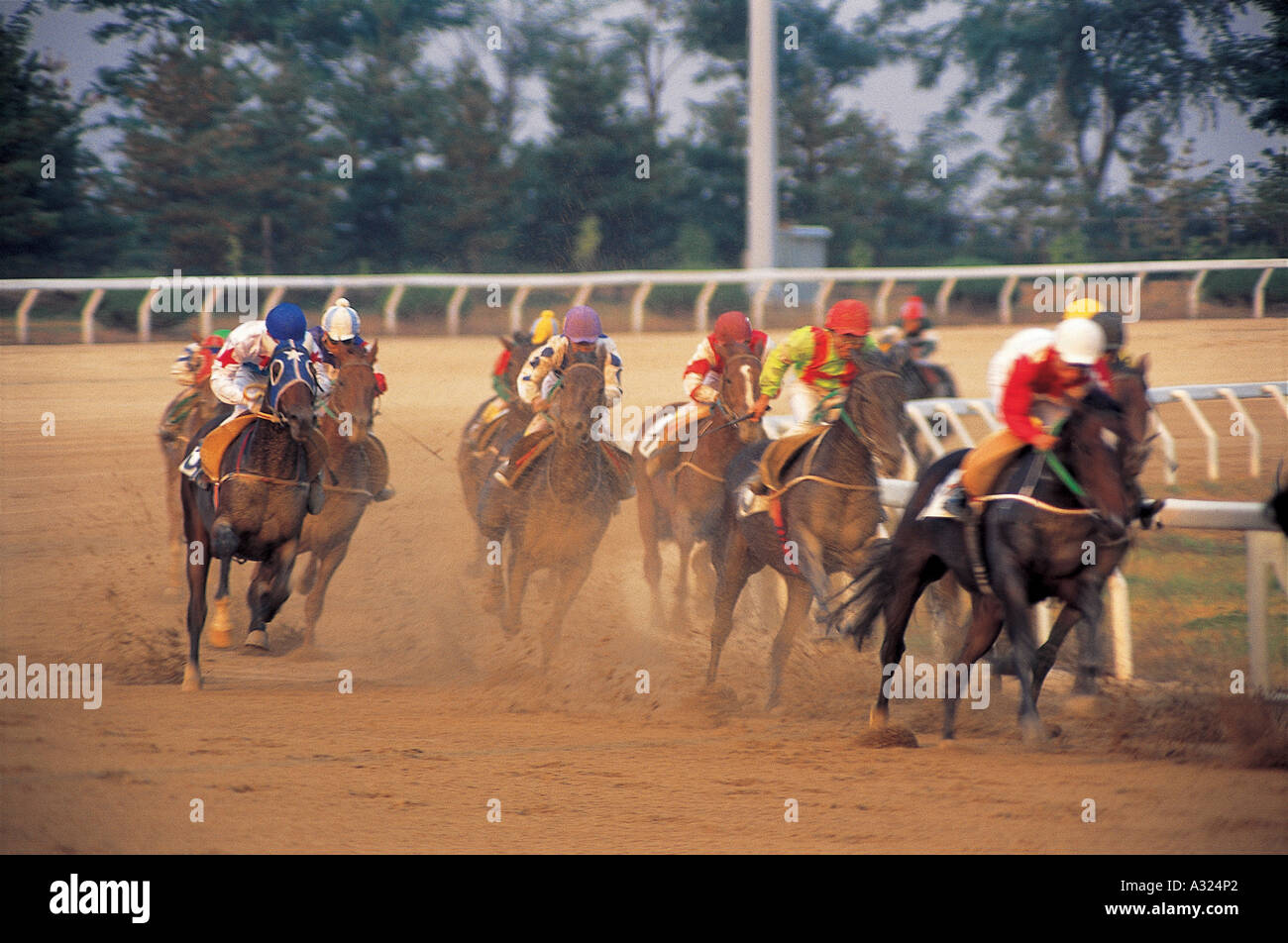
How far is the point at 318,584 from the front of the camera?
8.50 meters

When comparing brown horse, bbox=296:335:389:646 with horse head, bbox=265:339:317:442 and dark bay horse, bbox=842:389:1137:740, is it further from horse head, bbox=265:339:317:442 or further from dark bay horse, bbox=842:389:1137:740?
dark bay horse, bbox=842:389:1137:740

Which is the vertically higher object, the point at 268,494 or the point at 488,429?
the point at 488,429

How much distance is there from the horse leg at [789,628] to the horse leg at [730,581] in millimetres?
403

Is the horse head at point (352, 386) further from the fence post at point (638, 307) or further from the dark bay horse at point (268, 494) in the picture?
the fence post at point (638, 307)

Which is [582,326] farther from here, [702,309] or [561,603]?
[702,309]

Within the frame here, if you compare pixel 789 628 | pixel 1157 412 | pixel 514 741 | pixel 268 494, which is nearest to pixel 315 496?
pixel 268 494

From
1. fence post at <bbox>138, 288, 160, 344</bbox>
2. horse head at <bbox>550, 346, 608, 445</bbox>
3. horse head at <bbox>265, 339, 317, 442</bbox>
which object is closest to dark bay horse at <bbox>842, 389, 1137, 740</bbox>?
horse head at <bbox>550, 346, 608, 445</bbox>

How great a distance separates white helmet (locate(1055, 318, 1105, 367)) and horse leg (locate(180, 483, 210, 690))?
176 inches

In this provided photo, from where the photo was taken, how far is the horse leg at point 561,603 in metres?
7.71

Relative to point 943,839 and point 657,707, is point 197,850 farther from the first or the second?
point 657,707

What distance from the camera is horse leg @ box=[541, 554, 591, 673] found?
771 cm

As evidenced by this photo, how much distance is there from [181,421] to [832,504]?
15.6 ft

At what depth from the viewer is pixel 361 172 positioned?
846 inches

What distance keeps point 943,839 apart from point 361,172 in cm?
1864
